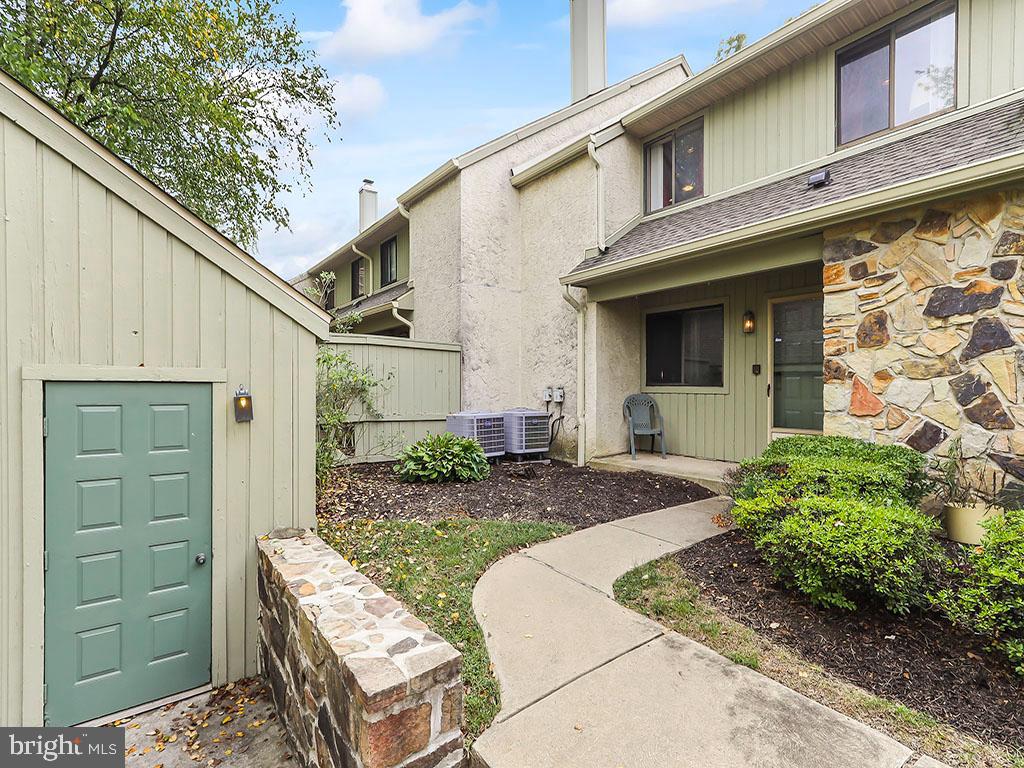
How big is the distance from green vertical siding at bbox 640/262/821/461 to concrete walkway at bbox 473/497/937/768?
168 inches

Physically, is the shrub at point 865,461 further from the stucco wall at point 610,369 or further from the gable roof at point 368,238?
the gable roof at point 368,238

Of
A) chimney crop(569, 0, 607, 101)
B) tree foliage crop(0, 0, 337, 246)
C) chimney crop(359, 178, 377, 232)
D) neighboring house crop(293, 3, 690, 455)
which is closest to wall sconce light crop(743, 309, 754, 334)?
neighboring house crop(293, 3, 690, 455)

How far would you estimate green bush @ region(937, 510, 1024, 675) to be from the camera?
2191mm

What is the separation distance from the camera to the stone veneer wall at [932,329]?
3672 mm

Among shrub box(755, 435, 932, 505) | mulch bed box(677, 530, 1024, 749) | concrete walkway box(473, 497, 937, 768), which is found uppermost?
shrub box(755, 435, 932, 505)

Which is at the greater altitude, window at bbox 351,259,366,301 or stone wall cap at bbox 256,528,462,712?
window at bbox 351,259,366,301

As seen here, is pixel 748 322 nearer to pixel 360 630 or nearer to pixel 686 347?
pixel 686 347

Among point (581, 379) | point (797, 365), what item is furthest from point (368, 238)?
point (797, 365)

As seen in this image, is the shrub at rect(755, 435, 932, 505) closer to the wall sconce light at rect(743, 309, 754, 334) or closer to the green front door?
the wall sconce light at rect(743, 309, 754, 334)

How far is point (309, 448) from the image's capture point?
3516 millimetres

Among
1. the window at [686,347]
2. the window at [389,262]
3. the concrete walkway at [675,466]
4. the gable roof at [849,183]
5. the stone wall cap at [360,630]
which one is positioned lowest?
the concrete walkway at [675,466]

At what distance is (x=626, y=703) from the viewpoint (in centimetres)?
218

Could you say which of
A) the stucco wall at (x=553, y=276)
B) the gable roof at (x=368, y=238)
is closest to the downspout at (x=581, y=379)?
the stucco wall at (x=553, y=276)

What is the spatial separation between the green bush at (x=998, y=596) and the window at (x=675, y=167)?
5.95 meters
